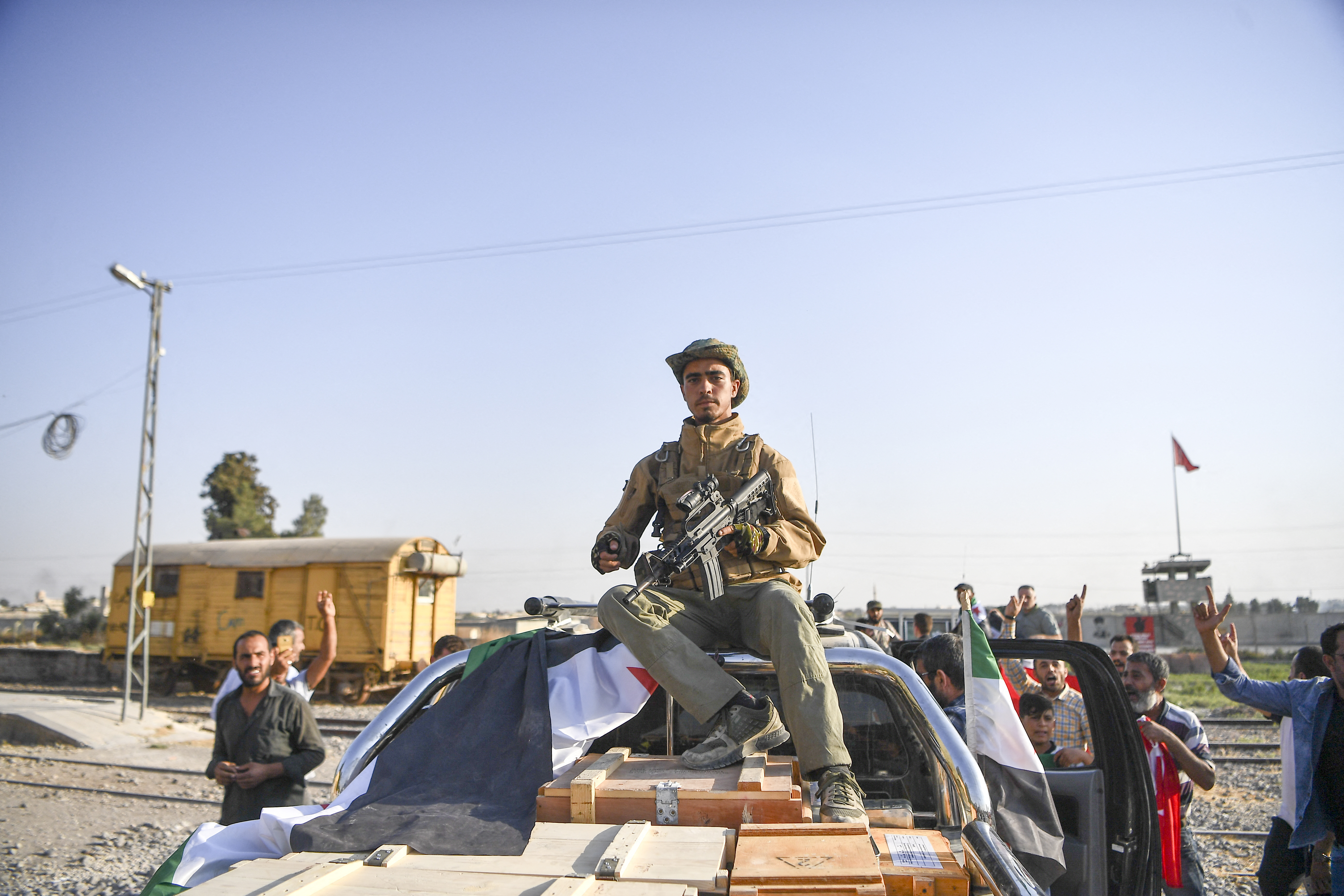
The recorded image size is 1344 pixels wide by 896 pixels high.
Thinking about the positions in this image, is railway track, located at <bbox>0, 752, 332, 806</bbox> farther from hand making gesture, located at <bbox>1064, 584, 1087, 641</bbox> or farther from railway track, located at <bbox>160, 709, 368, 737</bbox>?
hand making gesture, located at <bbox>1064, 584, 1087, 641</bbox>

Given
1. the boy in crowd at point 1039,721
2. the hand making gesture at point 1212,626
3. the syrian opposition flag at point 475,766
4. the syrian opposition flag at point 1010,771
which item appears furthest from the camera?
the boy in crowd at point 1039,721

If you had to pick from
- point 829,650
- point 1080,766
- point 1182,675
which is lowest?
point 1182,675

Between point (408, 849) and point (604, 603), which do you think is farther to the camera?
point (604, 603)

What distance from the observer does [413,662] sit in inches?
862

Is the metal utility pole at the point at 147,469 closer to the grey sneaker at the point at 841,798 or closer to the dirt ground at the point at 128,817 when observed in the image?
the dirt ground at the point at 128,817

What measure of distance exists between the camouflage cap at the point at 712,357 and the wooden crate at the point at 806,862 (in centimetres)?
204

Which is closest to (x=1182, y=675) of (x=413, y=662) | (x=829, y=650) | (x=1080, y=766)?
(x=413, y=662)

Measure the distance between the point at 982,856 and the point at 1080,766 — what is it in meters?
2.21

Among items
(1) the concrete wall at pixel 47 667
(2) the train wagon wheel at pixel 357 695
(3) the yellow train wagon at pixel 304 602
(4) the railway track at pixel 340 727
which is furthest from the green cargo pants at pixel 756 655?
(1) the concrete wall at pixel 47 667

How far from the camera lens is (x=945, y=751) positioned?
2857mm

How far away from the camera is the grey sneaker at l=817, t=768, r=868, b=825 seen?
8.30ft

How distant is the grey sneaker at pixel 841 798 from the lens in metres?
2.53

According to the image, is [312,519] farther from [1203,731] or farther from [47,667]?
[1203,731]

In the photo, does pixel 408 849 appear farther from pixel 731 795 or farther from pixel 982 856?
pixel 982 856
